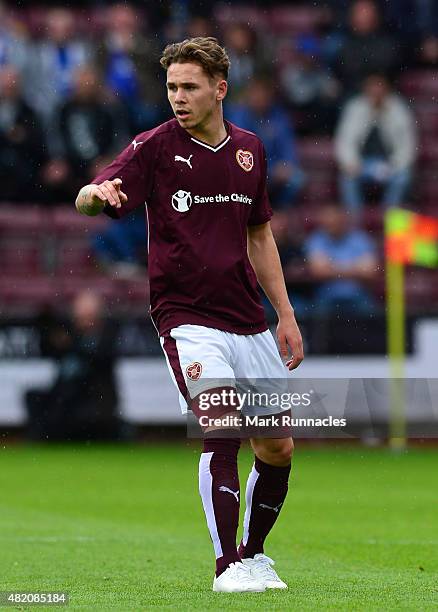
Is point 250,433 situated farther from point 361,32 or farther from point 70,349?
point 361,32

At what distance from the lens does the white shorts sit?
5.94 metres

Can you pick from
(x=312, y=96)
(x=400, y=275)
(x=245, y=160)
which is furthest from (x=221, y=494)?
(x=312, y=96)

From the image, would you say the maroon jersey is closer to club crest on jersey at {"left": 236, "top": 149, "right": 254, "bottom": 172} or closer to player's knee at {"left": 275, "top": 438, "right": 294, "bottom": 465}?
club crest on jersey at {"left": 236, "top": 149, "right": 254, "bottom": 172}

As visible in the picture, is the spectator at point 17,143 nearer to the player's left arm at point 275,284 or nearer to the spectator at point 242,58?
the spectator at point 242,58

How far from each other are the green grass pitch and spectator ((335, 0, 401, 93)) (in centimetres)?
514

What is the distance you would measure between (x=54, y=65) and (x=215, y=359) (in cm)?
1148

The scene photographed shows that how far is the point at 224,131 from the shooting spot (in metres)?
6.34

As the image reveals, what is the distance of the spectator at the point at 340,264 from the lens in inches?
628

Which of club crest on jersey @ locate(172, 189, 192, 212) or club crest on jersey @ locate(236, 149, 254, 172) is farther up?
club crest on jersey @ locate(236, 149, 254, 172)

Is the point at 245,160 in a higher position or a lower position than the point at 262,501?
higher

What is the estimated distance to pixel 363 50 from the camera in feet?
58.9

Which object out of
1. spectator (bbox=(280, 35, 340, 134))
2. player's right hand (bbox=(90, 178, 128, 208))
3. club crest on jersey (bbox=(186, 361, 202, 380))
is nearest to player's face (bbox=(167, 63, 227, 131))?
player's right hand (bbox=(90, 178, 128, 208))

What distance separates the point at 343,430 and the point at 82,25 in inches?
488

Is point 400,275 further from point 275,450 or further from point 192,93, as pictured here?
point 192,93
